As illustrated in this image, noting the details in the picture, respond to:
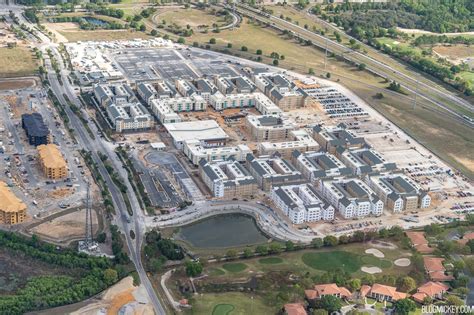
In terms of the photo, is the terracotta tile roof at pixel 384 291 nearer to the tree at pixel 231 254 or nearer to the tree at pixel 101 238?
the tree at pixel 231 254

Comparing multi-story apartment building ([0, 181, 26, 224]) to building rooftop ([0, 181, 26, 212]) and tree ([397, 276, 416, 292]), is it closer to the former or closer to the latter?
building rooftop ([0, 181, 26, 212])

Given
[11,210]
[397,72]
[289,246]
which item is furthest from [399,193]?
[397,72]

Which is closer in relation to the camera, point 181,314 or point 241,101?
point 181,314

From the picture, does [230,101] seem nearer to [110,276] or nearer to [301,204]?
[301,204]

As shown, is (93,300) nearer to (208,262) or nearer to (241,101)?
(208,262)

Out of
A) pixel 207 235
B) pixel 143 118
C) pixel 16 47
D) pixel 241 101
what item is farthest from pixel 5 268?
pixel 16 47

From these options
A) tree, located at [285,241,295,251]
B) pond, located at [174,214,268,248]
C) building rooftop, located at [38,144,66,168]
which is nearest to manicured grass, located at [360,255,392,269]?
tree, located at [285,241,295,251]

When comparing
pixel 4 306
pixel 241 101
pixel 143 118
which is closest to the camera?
pixel 4 306

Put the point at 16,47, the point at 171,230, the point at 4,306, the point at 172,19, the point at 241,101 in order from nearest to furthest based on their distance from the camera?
1. the point at 4,306
2. the point at 171,230
3. the point at 241,101
4. the point at 16,47
5. the point at 172,19
